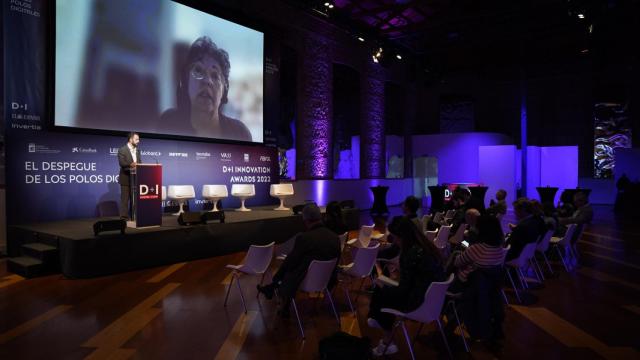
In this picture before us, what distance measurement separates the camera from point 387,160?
678 inches

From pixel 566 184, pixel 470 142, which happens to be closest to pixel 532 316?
pixel 566 184

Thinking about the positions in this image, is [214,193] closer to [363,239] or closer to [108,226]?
[108,226]

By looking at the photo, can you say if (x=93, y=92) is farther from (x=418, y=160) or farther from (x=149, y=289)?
(x=418, y=160)

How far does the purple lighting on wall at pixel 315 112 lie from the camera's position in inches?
515

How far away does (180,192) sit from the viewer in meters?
8.61

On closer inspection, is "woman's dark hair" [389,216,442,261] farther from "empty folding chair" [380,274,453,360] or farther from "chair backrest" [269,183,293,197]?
"chair backrest" [269,183,293,197]

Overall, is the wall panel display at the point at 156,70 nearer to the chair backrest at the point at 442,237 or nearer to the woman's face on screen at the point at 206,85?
the woman's face on screen at the point at 206,85

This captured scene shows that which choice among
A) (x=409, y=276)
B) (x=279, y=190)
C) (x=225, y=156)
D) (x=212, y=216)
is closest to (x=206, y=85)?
(x=225, y=156)

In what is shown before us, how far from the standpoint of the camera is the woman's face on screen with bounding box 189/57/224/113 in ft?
30.9

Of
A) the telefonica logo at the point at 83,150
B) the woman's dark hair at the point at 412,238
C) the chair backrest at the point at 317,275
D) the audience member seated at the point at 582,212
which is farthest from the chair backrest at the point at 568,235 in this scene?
the telefonica logo at the point at 83,150

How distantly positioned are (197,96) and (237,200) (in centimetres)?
253

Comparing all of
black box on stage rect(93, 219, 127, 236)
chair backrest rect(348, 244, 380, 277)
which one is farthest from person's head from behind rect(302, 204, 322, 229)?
black box on stage rect(93, 219, 127, 236)

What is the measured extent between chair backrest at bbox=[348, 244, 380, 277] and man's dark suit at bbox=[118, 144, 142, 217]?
4279 millimetres

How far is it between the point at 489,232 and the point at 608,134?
18.2 metres
